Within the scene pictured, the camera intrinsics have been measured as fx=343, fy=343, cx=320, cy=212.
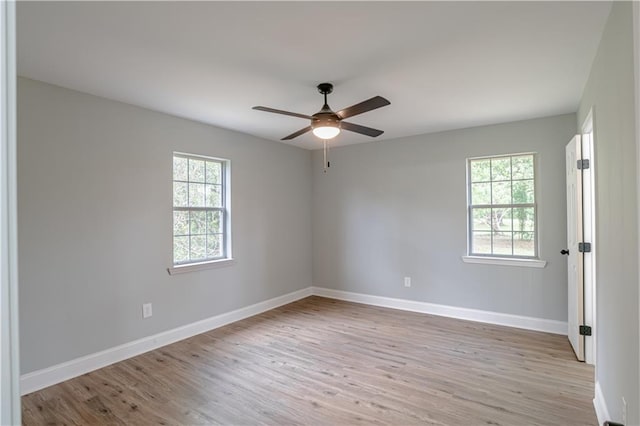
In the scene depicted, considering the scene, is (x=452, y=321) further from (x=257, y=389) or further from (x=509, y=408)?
(x=257, y=389)

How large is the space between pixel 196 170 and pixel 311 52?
93.6 inches

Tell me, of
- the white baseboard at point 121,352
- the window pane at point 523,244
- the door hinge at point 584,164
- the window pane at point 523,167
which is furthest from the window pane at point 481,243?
the white baseboard at point 121,352

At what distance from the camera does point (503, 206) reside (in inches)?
171

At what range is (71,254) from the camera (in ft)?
9.77

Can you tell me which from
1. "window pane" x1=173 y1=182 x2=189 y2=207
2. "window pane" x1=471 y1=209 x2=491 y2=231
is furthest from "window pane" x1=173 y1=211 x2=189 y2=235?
"window pane" x1=471 y1=209 x2=491 y2=231

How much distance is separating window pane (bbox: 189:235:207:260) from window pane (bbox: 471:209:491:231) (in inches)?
137

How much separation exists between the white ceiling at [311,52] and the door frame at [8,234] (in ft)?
5.29

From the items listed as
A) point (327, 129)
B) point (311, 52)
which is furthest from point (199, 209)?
point (311, 52)

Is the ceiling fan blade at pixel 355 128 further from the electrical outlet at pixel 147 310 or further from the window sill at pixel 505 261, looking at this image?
the electrical outlet at pixel 147 310

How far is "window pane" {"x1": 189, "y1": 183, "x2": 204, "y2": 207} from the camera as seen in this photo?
13.4ft

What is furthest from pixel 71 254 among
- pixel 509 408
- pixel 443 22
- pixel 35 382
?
pixel 509 408

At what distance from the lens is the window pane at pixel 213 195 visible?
4281 millimetres

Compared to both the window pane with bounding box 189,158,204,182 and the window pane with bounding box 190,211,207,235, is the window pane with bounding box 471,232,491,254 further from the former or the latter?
the window pane with bounding box 189,158,204,182

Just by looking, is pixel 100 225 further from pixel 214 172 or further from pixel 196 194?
pixel 214 172
